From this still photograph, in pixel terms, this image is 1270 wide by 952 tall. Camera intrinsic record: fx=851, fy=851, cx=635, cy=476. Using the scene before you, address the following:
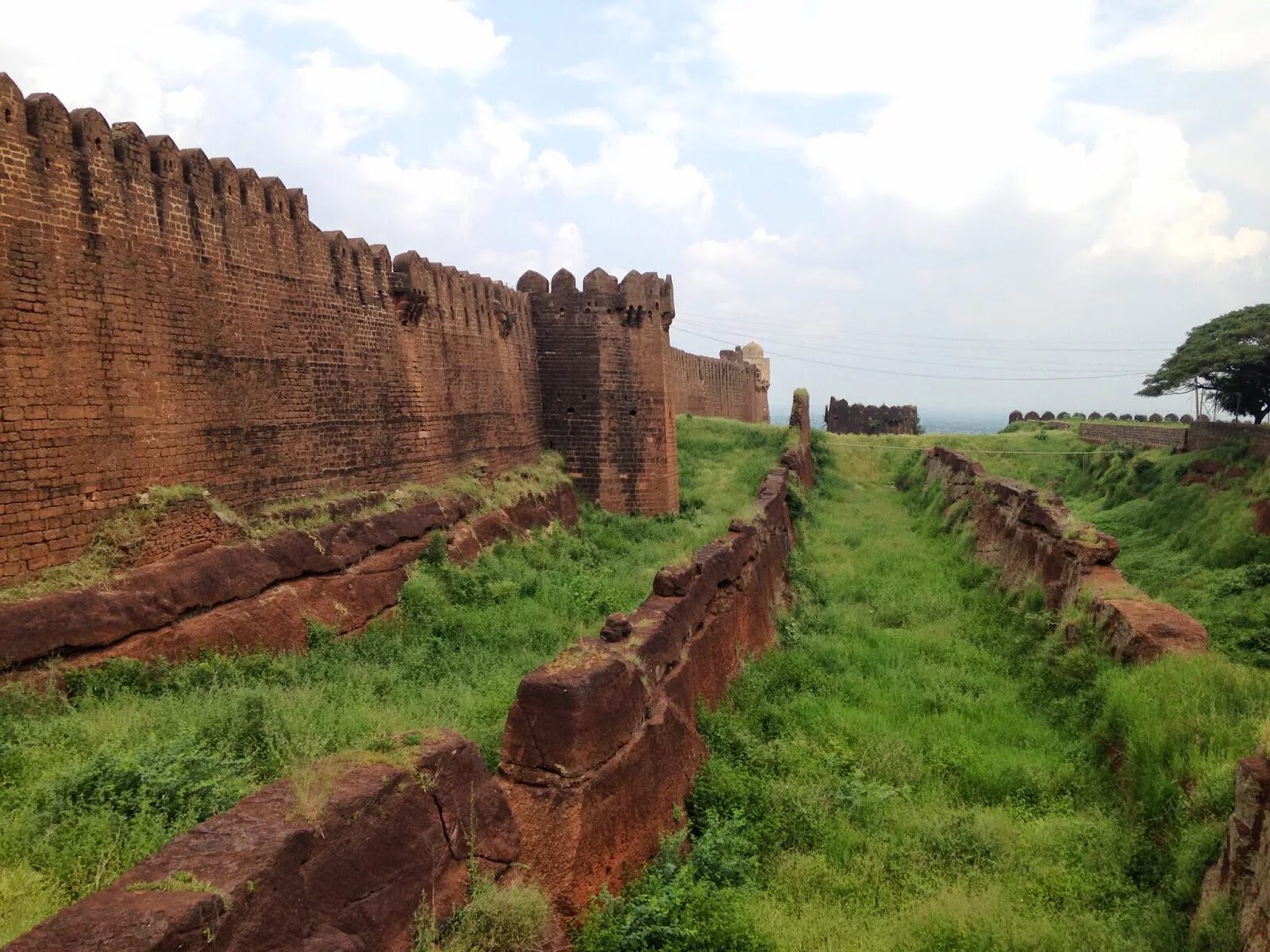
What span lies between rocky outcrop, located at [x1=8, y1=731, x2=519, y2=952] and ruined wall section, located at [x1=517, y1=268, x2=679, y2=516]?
14.3m

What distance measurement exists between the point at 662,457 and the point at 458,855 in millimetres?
14840

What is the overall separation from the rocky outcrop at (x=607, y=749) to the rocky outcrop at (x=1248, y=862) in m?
3.40

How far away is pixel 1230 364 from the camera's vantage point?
24125 millimetres

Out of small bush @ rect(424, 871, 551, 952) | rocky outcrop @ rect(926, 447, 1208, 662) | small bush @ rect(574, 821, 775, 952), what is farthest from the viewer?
rocky outcrop @ rect(926, 447, 1208, 662)

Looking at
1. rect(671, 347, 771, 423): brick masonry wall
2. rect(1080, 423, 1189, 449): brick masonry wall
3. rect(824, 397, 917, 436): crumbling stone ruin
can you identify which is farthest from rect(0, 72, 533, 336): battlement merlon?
rect(824, 397, 917, 436): crumbling stone ruin

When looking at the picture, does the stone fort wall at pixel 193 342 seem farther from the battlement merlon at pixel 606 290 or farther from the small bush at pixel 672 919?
the small bush at pixel 672 919

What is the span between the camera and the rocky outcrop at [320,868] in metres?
2.88

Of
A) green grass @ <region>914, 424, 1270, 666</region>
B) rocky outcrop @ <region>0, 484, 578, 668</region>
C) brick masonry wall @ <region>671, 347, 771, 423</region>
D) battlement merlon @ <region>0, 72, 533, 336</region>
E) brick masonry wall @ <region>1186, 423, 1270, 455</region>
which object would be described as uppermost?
→ battlement merlon @ <region>0, 72, 533, 336</region>

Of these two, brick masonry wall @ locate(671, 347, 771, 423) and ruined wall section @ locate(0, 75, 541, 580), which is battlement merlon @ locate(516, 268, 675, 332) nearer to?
ruined wall section @ locate(0, 75, 541, 580)

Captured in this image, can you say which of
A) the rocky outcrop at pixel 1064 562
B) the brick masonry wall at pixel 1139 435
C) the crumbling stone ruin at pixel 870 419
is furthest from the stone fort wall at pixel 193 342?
the crumbling stone ruin at pixel 870 419

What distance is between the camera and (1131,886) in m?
5.57

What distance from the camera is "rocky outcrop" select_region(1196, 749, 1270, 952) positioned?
14.0ft

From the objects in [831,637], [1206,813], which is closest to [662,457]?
[831,637]

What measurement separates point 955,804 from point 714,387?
32490mm
